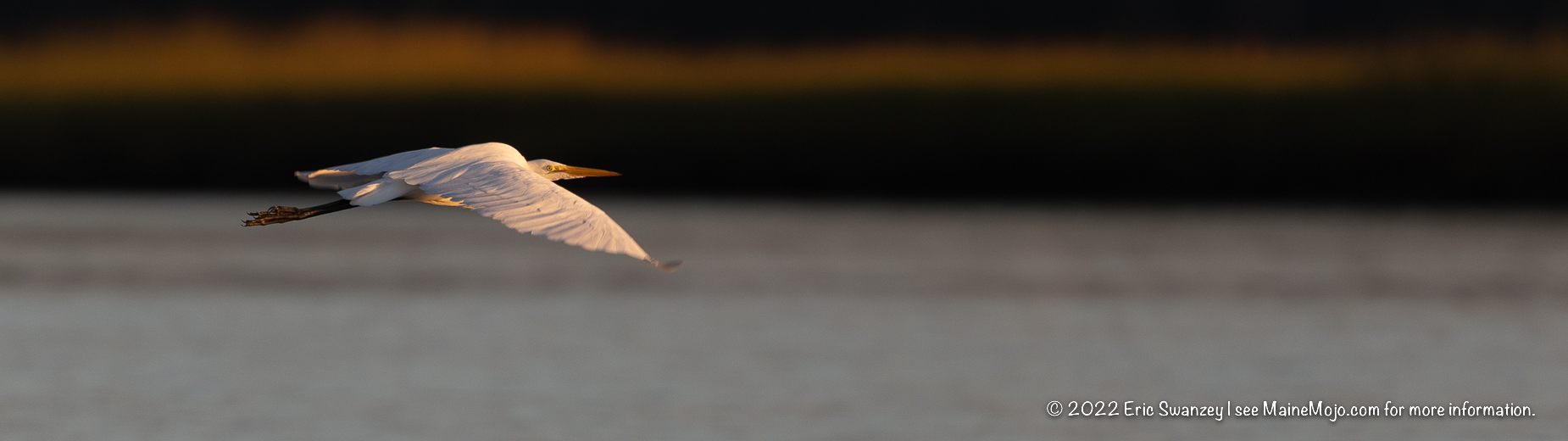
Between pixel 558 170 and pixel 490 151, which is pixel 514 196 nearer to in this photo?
pixel 490 151

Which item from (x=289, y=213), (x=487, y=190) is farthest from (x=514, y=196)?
(x=289, y=213)

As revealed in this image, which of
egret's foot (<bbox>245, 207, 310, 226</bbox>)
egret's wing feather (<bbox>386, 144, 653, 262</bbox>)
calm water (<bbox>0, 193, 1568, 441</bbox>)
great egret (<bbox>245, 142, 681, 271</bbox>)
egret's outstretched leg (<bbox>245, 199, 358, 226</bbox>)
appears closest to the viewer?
egret's wing feather (<bbox>386, 144, 653, 262</bbox>)

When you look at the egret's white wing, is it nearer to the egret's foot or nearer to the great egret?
the great egret

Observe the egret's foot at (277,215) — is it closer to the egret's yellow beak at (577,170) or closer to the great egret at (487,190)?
the great egret at (487,190)

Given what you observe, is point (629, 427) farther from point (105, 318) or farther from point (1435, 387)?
point (105, 318)

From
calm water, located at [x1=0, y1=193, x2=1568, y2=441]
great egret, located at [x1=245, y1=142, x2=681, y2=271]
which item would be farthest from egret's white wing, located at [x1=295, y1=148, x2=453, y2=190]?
calm water, located at [x1=0, y1=193, x2=1568, y2=441]

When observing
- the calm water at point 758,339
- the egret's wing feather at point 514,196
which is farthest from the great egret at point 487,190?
the calm water at point 758,339

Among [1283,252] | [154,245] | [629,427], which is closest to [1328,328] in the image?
[629,427]
